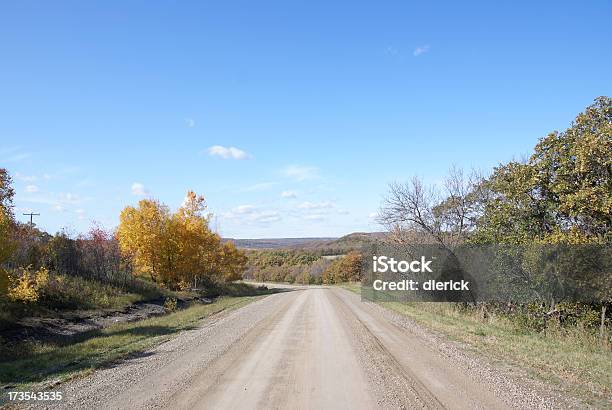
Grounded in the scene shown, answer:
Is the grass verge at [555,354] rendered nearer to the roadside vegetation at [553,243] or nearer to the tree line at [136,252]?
→ the roadside vegetation at [553,243]

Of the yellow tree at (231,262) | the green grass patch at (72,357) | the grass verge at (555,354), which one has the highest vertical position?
the yellow tree at (231,262)

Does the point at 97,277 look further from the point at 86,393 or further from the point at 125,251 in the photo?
the point at 86,393

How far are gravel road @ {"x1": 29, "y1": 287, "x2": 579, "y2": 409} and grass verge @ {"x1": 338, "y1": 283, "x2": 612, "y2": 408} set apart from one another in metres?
0.67

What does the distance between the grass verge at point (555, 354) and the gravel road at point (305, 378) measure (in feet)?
2.19

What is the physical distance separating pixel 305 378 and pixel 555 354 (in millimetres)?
6819

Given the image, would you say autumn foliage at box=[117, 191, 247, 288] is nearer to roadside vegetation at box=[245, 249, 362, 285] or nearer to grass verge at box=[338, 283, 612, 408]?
grass verge at box=[338, 283, 612, 408]

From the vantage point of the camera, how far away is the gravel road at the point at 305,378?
7281 millimetres

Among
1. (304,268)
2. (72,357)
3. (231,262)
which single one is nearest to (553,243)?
(72,357)

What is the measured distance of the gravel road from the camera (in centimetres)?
728

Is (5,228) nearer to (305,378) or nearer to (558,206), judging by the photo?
(305,378)

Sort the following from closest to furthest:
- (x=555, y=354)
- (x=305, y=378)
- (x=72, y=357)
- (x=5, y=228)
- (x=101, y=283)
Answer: (x=305, y=378) < (x=555, y=354) < (x=72, y=357) < (x=5, y=228) < (x=101, y=283)

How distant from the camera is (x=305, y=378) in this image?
28.9 ft

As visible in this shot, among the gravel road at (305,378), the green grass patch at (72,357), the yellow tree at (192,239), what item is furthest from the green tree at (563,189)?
the yellow tree at (192,239)

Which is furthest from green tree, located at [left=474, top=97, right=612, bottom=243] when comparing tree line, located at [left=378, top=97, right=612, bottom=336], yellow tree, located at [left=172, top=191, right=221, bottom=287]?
yellow tree, located at [left=172, top=191, right=221, bottom=287]
